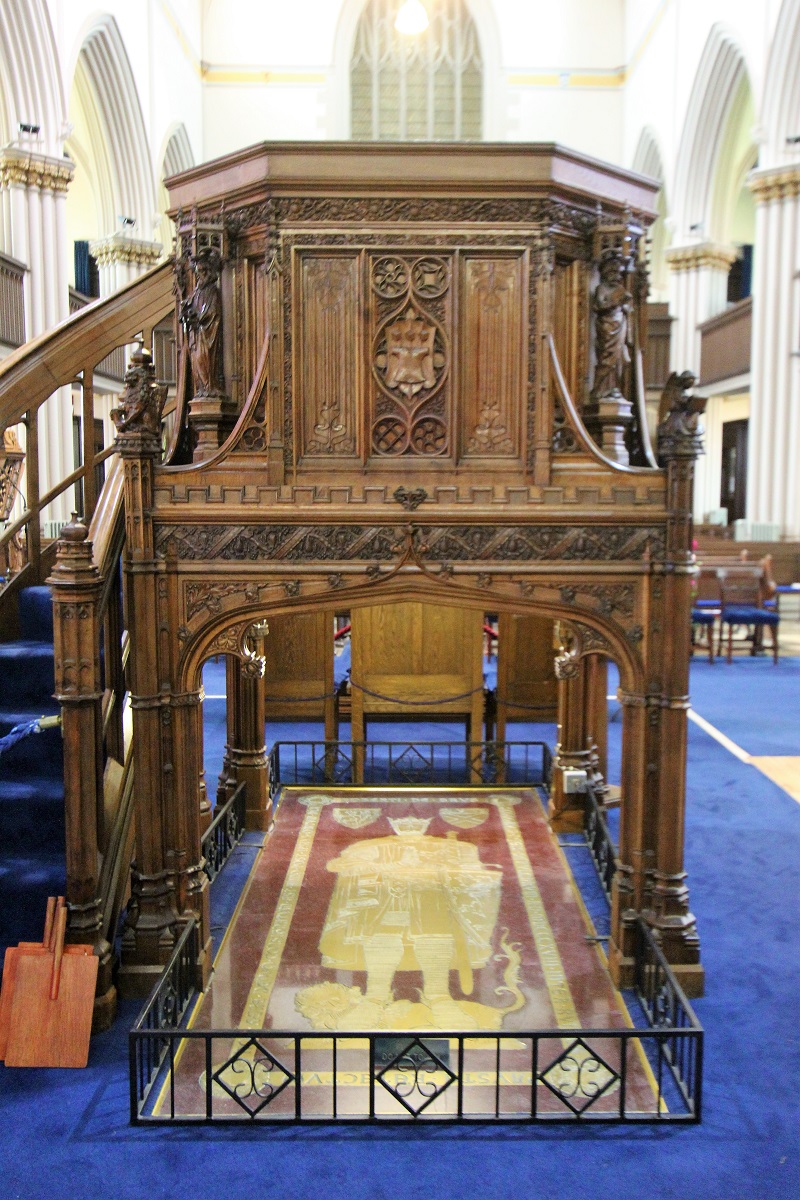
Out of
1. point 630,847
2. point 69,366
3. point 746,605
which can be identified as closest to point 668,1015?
point 630,847

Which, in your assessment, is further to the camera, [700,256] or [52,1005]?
[700,256]

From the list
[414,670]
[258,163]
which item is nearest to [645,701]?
[258,163]

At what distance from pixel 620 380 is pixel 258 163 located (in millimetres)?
1876

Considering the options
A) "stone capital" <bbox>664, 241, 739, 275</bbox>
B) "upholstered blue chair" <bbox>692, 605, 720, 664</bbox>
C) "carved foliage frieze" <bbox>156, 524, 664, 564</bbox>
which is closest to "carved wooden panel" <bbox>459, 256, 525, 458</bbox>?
"carved foliage frieze" <bbox>156, 524, 664, 564</bbox>

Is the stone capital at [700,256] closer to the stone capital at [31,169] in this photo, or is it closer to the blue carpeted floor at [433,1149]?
the stone capital at [31,169]

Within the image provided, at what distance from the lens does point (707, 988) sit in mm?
4438

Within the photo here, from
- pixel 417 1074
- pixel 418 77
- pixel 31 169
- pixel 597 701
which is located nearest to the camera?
pixel 417 1074

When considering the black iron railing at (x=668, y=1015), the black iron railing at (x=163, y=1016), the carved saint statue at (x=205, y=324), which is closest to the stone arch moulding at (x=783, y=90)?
the carved saint statue at (x=205, y=324)

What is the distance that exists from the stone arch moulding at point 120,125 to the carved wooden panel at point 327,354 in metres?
13.6

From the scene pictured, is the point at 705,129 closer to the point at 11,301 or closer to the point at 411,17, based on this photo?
the point at 411,17

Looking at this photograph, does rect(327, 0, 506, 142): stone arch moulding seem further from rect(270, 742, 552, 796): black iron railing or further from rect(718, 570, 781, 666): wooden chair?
rect(270, 742, 552, 796): black iron railing

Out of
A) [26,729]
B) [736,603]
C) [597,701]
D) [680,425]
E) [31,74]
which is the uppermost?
[31,74]

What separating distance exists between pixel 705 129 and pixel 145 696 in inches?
747

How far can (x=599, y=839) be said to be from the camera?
5754 mm
